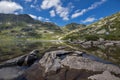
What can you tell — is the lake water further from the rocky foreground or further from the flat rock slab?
the flat rock slab

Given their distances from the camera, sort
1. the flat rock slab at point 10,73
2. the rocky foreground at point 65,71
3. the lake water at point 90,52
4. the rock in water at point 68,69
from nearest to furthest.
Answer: the rocky foreground at point 65,71
the rock in water at point 68,69
the flat rock slab at point 10,73
the lake water at point 90,52

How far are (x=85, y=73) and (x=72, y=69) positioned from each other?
2.85 m

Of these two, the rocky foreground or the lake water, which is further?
the lake water

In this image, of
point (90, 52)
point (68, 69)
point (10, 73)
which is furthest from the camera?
point (90, 52)

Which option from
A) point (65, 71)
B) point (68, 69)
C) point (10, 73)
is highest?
point (68, 69)

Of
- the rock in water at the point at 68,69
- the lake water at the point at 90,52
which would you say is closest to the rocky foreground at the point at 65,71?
the rock in water at the point at 68,69

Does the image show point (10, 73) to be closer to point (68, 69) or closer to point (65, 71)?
point (65, 71)

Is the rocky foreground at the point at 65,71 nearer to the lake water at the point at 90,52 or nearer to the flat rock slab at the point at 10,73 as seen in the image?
the flat rock slab at the point at 10,73

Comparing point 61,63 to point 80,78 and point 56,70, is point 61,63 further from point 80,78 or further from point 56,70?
point 80,78

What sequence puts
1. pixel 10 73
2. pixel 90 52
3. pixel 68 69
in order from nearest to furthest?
pixel 68 69, pixel 10 73, pixel 90 52

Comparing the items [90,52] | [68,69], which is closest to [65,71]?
[68,69]

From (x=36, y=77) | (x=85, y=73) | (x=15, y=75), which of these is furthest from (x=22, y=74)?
(x=85, y=73)

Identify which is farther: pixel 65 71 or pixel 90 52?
pixel 90 52

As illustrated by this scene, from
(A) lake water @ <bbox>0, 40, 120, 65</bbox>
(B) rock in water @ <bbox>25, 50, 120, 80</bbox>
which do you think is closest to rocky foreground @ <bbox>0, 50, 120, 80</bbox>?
(B) rock in water @ <bbox>25, 50, 120, 80</bbox>
